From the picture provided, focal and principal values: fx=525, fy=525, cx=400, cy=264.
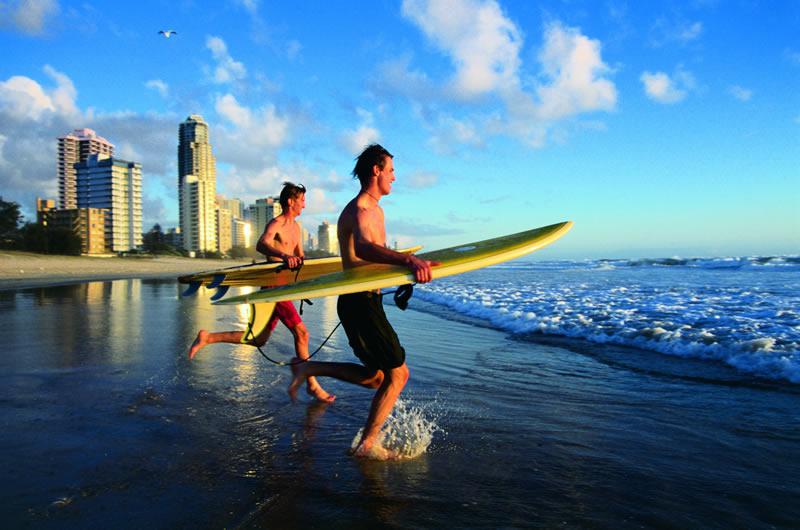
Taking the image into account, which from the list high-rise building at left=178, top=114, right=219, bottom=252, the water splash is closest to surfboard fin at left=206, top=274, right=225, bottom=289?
the water splash

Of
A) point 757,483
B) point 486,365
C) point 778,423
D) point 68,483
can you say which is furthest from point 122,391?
point 778,423

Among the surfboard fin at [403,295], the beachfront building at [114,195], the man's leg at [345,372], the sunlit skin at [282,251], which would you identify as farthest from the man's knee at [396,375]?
the beachfront building at [114,195]

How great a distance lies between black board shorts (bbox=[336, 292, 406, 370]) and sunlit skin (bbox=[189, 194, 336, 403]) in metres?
1.53

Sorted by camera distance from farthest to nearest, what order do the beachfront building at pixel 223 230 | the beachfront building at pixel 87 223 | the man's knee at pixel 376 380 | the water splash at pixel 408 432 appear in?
1. the beachfront building at pixel 223 230
2. the beachfront building at pixel 87 223
3. the man's knee at pixel 376 380
4. the water splash at pixel 408 432

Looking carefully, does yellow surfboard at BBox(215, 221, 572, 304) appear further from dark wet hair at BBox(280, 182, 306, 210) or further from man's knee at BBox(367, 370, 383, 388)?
dark wet hair at BBox(280, 182, 306, 210)

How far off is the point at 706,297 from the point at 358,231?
11451 mm

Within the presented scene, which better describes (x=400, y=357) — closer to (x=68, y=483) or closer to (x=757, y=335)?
(x=68, y=483)

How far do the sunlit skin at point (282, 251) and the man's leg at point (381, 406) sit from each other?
144 centimetres

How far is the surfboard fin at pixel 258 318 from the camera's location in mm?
4578

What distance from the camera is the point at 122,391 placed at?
15.1ft

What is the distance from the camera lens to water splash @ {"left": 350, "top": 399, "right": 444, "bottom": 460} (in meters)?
3.31

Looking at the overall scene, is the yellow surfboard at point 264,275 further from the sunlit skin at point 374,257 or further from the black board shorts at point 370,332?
the black board shorts at point 370,332

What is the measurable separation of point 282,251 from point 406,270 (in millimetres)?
2344

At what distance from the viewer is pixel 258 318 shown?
4.61 meters
